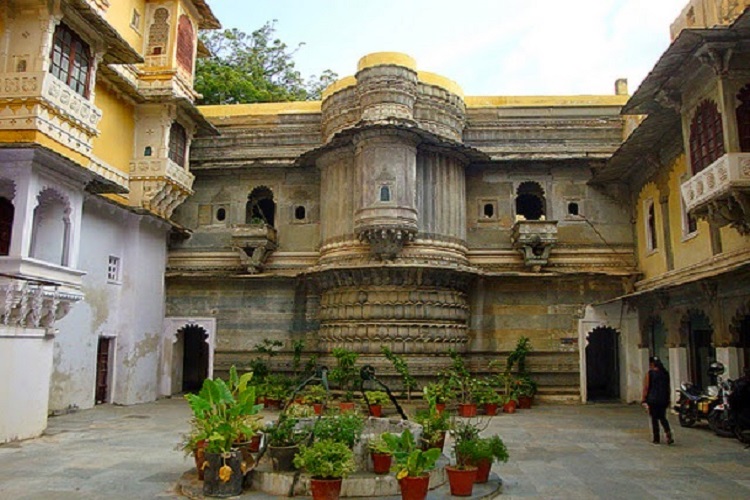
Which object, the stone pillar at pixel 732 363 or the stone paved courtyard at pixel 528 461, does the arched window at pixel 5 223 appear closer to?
the stone paved courtyard at pixel 528 461

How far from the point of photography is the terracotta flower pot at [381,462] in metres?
7.91

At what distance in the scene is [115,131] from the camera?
1728 centimetres

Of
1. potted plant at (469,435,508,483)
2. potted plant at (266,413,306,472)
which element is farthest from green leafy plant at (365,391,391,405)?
potted plant at (469,435,508,483)

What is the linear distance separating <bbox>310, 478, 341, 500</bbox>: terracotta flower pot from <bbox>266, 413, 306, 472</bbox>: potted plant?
108 centimetres

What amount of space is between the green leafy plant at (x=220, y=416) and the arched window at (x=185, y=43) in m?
13.3

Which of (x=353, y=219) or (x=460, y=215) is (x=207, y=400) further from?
(x=460, y=215)

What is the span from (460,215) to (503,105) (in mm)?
4186

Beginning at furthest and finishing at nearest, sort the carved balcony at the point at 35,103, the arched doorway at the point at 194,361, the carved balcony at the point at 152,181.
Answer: the arched doorway at the point at 194,361 < the carved balcony at the point at 152,181 < the carved balcony at the point at 35,103

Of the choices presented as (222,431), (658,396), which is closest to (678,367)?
(658,396)

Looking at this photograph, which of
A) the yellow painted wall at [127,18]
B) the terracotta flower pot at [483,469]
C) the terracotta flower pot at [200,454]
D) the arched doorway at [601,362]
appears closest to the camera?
the terracotta flower pot at [483,469]

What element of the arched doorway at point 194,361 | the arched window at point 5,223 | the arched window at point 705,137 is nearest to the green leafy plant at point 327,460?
the arched window at point 705,137

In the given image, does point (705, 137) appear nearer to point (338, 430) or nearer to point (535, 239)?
point (535, 239)

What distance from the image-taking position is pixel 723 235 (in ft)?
42.7

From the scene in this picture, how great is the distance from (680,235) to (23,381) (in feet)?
48.5
